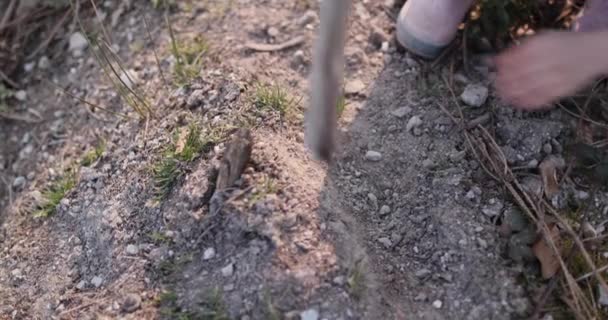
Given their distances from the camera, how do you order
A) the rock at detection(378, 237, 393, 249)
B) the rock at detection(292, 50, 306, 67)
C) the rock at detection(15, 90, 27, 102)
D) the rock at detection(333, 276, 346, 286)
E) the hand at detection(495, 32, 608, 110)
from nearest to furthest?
the hand at detection(495, 32, 608, 110), the rock at detection(333, 276, 346, 286), the rock at detection(378, 237, 393, 249), the rock at detection(292, 50, 306, 67), the rock at detection(15, 90, 27, 102)

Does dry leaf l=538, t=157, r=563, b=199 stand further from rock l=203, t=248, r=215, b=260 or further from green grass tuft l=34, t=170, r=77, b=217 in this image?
green grass tuft l=34, t=170, r=77, b=217

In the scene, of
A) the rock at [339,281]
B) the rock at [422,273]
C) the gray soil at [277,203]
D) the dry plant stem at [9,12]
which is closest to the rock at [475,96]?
the gray soil at [277,203]

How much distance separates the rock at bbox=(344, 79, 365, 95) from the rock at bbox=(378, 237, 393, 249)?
1.56 ft

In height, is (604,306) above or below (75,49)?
below

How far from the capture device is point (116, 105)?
2104mm

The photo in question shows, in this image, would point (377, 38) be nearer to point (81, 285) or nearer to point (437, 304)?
point (437, 304)

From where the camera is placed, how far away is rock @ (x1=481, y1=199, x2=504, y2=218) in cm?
169

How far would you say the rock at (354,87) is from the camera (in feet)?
6.39

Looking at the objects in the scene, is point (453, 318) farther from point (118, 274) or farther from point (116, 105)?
point (116, 105)

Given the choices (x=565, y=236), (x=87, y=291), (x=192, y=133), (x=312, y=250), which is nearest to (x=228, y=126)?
(x=192, y=133)

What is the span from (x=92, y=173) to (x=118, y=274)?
0.35 metres

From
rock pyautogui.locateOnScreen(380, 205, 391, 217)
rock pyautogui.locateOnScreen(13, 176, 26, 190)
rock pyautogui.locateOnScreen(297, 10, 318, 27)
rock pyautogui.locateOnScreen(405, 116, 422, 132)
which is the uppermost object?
rock pyautogui.locateOnScreen(297, 10, 318, 27)

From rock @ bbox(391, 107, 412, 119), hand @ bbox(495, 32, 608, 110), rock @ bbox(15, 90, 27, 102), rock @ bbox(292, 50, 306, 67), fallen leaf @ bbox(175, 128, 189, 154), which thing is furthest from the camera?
rock @ bbox(15, 90, 27, 102)

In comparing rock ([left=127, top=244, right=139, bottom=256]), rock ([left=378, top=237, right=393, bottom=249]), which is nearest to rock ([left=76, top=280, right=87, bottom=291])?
rock ([left=127, top=244, right=139, bottom=256])
